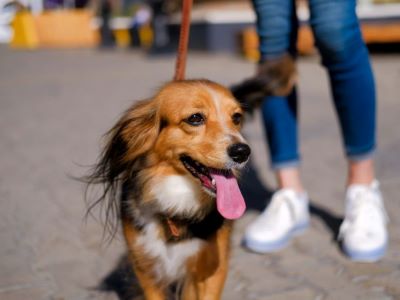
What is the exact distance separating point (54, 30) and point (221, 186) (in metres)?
21.4

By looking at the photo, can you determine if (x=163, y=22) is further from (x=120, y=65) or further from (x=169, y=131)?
(x=169, y=131)

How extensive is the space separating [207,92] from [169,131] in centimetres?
23

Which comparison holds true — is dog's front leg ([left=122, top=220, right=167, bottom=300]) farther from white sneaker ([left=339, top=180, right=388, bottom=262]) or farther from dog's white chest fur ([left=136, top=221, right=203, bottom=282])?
white sneaker ([left=339, top=180, right=388, bottom=262])

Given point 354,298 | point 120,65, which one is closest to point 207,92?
point 354,298

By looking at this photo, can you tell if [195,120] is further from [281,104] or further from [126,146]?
[281,104]

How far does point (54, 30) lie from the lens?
2227 cm

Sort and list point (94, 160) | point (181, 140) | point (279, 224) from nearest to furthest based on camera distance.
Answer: point (181, 140), point (279, 224), point (94, 160)

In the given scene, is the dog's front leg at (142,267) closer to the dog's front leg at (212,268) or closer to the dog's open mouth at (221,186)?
the dog's front leg at (212,268)

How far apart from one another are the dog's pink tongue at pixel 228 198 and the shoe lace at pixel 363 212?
816 millimetres

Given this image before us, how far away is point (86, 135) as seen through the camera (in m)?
5.73

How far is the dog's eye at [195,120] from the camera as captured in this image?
2.30 metres

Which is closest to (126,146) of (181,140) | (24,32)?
(181,140)

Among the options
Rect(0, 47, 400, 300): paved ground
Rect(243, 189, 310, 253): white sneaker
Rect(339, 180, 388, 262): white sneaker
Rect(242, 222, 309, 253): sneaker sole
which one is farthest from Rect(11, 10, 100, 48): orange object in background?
Rect(339, 180, 388, 262): white sneaker

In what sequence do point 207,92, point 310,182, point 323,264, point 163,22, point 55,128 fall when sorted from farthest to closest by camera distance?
point 163,22 < point 55,128 < point 310,182 < point 323,264 < point 207,92
